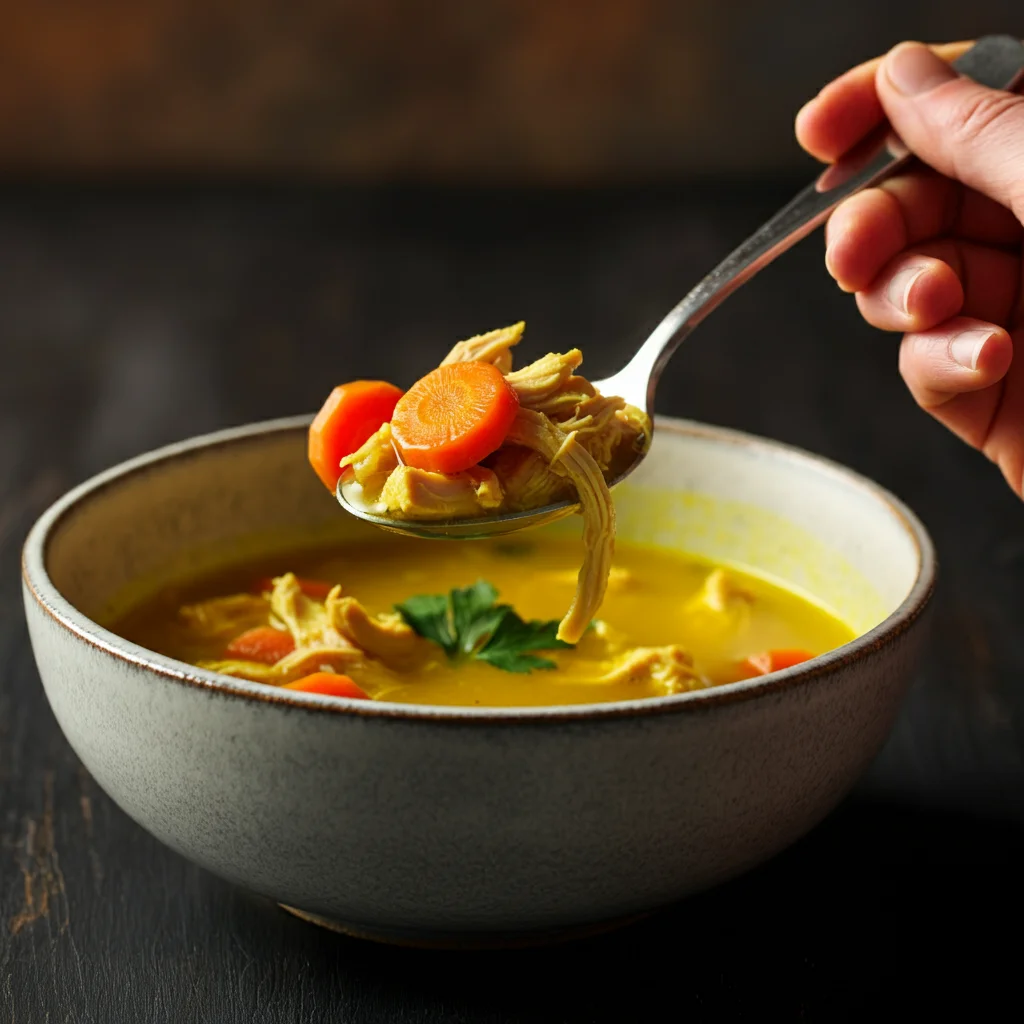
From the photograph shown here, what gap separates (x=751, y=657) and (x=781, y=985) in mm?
723

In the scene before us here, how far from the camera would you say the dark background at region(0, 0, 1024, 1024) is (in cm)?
190

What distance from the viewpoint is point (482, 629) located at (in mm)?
2377

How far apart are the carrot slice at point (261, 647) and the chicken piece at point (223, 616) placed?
0.05 metres

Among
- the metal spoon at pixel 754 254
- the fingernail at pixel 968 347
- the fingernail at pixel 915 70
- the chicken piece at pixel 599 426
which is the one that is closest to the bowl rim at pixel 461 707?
the fingernail at pixel 968 347

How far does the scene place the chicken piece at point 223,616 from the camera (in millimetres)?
2496

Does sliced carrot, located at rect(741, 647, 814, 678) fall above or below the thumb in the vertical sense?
below

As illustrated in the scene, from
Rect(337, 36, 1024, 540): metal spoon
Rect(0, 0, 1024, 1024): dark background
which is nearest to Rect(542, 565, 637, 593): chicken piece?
Rect(337, 36, 1024, 540): metal spoon

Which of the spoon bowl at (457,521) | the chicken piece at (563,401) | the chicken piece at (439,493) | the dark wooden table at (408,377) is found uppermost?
the chicken piece at (563,401)

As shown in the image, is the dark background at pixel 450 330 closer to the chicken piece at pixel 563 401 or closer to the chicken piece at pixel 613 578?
the chicken piece at pixel 613 578

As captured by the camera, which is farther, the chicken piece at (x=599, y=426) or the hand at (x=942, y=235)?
the hand at (x=942, y=235)

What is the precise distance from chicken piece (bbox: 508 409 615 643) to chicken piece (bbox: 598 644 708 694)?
168 millimetres

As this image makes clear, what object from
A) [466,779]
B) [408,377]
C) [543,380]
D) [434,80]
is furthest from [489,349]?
[434,80]

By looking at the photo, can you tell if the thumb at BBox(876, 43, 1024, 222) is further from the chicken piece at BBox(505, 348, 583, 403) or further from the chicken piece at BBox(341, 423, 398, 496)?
the chicken piece at BBox(341, 423, 398, 496)

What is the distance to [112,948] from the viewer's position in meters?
1.93
